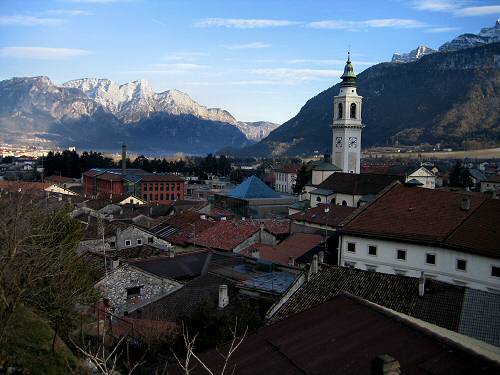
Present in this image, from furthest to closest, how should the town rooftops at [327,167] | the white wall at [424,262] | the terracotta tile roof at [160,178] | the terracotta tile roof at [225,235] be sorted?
1. the terracotta tile roof at [160,178]
2. the town rooftops at [327,167]
3. the terracotta tile roof at [225,235]
4. the white wall at [424,262]

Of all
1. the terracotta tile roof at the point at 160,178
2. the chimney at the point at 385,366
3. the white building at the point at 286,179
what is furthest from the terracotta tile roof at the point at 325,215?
the white building at the point at 286,179

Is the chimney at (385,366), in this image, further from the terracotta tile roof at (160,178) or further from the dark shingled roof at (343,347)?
the terracotta tile roof at (160,178)

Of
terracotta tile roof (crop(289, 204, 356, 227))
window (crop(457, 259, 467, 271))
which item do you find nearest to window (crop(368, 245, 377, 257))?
window (crop(457, 259, 467, 271))

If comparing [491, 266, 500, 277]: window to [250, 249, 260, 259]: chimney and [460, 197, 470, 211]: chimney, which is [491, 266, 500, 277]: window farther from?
[250, 249, 260, 259]: chimney

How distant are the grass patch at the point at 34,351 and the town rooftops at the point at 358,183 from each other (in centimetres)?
4086

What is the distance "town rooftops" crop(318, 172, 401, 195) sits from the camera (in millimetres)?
52000

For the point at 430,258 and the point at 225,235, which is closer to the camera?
the point at 430,258

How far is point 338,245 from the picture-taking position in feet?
88.5

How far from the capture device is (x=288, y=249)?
30578 mm

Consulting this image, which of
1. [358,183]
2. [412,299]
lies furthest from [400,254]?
[358,183]

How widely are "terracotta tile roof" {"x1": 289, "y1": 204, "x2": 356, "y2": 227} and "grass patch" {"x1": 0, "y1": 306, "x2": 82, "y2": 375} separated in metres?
29.7

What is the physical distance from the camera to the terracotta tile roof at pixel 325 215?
42.5 meters

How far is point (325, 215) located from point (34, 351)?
109 feet

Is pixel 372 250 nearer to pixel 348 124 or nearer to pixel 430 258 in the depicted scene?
pixel 430 258
